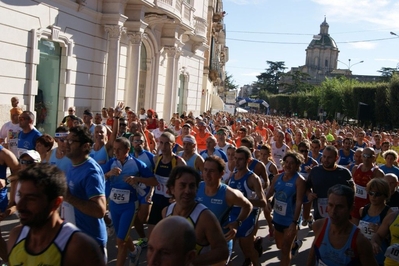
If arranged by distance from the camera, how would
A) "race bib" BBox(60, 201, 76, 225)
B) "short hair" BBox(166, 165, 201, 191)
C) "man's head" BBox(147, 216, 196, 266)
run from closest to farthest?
"man's head" BBox(147, 216, 196, 266) < "short hair" BBox(166, 165, 201, 191) < "race bib" BBox(60, 201, 76, 225)

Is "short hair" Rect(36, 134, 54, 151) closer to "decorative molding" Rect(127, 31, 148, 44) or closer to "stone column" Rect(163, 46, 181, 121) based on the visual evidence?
"decorative molding" Rect(127, 31, 148, 44)

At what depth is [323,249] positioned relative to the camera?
4.08 meters

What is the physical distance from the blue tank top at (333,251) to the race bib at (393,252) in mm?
756

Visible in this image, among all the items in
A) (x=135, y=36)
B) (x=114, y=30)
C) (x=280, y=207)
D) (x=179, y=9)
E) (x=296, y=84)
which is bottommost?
(x=280, y=207)

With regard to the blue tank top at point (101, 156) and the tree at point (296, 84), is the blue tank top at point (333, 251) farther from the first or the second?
the tree at point (296, 84)

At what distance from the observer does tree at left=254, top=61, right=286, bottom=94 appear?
123m

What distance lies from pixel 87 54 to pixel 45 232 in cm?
1477

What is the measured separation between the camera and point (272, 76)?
124625 millimetres

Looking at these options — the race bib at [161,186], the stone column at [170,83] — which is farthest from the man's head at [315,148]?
the stone column at [170,83]

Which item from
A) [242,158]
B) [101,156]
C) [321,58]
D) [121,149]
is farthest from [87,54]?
[321,58]

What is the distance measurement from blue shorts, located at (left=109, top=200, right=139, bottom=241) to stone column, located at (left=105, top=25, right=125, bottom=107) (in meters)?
12.0

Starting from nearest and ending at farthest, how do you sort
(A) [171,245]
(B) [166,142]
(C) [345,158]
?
(A) [171,245] → (B) [166,142] → (C) [345,158]

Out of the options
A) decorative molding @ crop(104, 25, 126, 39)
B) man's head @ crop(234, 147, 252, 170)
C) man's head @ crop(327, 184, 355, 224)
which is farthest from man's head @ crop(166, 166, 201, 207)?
decorative molding @ crop(104, 25, 126, 39)

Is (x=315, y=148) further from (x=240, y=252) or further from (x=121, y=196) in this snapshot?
(x=121, y=196)
